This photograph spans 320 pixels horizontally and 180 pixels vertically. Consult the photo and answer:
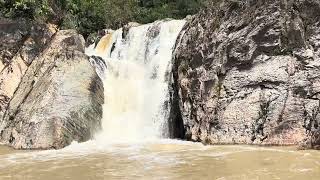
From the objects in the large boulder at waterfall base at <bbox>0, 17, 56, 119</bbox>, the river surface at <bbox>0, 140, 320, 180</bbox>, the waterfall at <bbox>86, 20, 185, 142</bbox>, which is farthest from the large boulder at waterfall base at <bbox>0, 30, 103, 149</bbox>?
the river surface at <bbox>0, 140, 320, 180</bbox>

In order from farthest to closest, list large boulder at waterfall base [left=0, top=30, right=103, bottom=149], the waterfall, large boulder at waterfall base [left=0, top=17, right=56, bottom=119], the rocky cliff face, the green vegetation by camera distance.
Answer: the green vegetation, large boulder at waterfall base [left=0, top=17, right=56, bottom=119], the waterfall, large boulder at waterfall base [left=0, top=30, right=103, bottom=149], the rocky cliff face

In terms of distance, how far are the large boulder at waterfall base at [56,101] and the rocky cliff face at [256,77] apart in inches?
136

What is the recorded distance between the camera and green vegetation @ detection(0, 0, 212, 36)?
2362 cm

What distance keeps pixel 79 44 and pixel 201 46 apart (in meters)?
6.15

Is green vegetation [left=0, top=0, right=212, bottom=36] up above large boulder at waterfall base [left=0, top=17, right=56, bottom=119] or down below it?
above

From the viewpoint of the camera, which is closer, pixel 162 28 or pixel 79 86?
pixel 79 86

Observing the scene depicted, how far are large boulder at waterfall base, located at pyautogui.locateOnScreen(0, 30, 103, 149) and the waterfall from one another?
2.47 feet

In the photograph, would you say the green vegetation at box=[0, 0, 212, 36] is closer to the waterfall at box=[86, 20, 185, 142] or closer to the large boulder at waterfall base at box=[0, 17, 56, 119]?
the large boulder at waterfall base at box=[0, 17, 56, 119]

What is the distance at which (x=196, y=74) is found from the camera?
1677cm

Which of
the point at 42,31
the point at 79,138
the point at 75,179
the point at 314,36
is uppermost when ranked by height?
the point at 42,31

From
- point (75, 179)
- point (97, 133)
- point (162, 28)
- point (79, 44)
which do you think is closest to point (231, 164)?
point (75, 179)

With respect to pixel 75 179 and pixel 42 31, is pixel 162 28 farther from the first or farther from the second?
pixel 75 179

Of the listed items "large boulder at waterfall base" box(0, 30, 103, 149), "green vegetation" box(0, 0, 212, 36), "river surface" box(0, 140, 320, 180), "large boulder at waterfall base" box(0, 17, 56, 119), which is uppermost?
"green vegetation" box(0, 0, 212, 36)

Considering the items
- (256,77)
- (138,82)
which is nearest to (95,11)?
(138,82)
